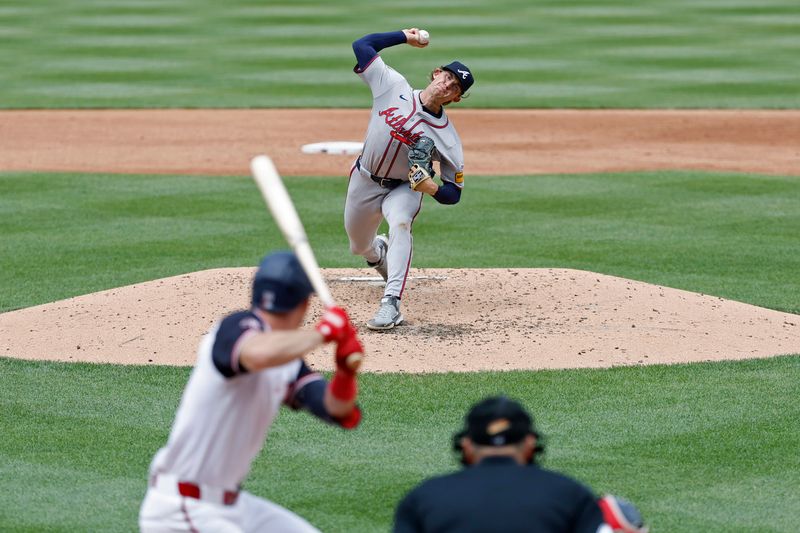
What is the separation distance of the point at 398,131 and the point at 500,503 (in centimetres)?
682

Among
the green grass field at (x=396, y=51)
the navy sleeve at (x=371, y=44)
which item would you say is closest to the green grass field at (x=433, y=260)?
the green grass field at (x=396, y=51)

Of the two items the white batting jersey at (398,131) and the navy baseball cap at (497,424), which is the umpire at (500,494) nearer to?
the navy baseball cap at (497,424)

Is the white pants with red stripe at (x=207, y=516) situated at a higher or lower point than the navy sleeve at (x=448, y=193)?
higher

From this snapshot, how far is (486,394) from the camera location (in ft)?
28.8

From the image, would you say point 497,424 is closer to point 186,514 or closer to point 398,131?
point 186,514

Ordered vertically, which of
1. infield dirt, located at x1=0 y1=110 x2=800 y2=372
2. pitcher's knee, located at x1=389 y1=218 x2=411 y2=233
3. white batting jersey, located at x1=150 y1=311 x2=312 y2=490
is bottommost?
infield dirt, located at x1=0 y1=110 x2=800 y2=372

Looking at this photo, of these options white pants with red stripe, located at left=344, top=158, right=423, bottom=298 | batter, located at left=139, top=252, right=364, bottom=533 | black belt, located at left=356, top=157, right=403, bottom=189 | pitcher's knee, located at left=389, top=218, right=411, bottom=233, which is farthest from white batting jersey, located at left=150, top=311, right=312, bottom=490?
black belt, located at left=356, top=157, right=403, bottom=189

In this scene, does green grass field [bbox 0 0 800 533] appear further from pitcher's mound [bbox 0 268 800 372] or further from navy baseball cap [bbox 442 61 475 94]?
navy baseball cap [bbox 442 61 475 94]

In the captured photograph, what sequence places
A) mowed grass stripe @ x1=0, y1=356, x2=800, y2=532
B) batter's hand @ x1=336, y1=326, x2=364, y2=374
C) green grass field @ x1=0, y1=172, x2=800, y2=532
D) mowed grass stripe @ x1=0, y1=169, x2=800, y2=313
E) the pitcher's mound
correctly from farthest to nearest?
mowed grass stripe @ x1=0, y1=169, x2=800, y2=313 < the pitcher's mound < green grass field @ x1=0, y1=172, x2=800, y2=532 < mowed grass stripe @ x1=0, y1=356, x2=800, y2=532 < batter's hand @ x1=336, y1=326, x2=364, y2=374

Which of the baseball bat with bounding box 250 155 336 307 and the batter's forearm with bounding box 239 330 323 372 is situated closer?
the batter's forearm with bounding box 239 330 323 372

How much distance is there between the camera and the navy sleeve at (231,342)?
14.5 feet

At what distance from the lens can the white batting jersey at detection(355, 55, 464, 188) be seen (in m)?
10.4

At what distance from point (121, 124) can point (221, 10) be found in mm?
21034

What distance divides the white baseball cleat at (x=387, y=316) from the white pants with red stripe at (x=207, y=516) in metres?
5.59
